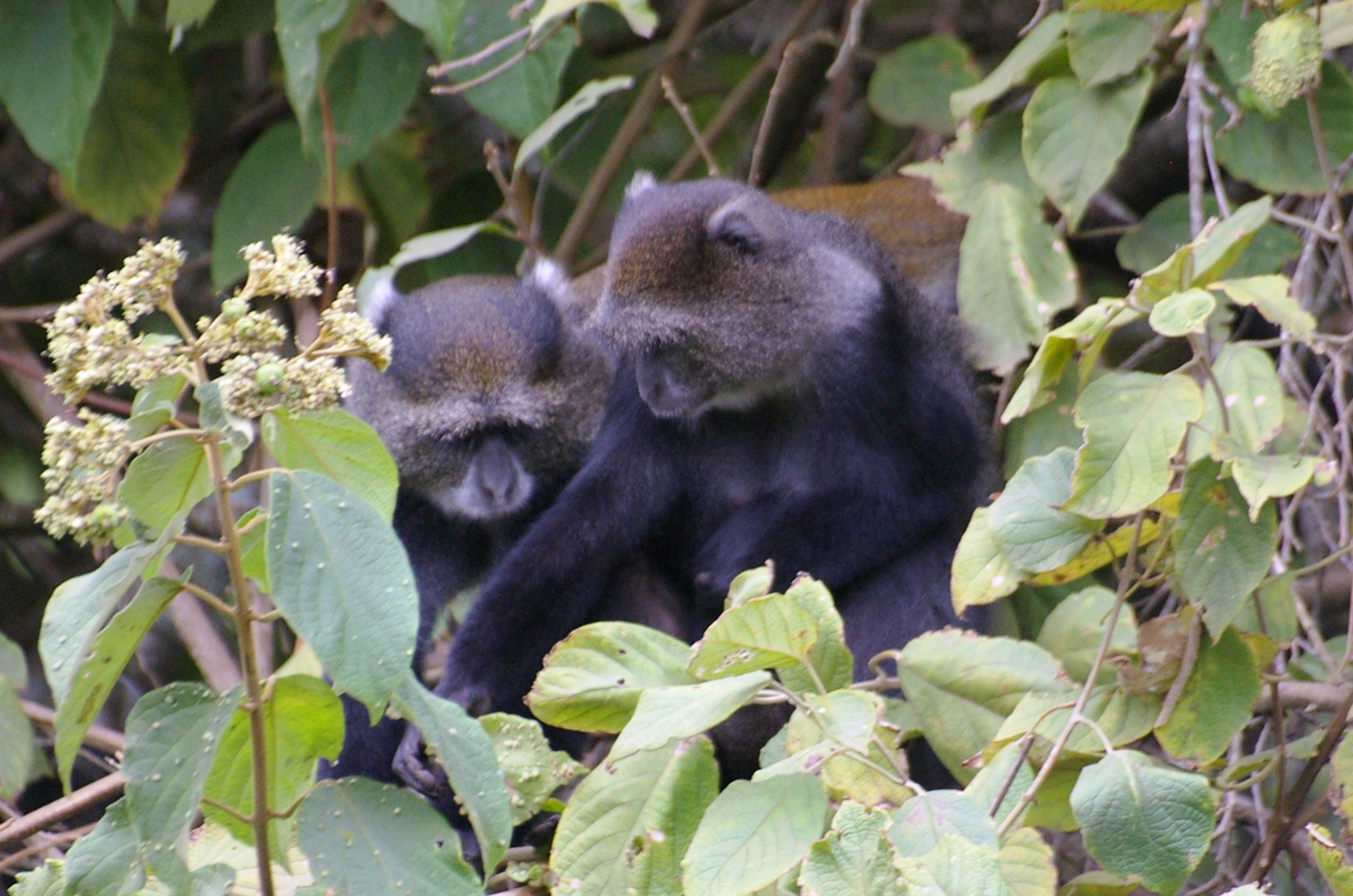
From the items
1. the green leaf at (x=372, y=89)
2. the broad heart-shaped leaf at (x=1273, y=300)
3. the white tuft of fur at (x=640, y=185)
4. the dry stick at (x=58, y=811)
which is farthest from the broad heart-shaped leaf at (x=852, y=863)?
the green leaf at (x=372, y=89)

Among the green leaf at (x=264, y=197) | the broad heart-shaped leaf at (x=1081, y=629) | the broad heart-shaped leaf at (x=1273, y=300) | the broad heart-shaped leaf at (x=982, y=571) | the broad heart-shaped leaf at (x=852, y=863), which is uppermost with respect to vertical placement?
the green leaf at (x=264, y=197)

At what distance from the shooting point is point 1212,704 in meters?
2.11

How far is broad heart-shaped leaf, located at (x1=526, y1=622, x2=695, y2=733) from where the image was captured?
2035 mm

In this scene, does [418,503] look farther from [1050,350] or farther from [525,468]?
[1050,350]

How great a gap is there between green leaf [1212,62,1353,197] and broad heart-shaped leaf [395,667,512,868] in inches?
80.1

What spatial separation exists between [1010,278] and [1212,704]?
40.7 inches

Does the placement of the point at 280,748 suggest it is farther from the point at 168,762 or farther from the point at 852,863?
the point at 852,863

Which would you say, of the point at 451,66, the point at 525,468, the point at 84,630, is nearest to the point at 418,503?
the point at 525,468

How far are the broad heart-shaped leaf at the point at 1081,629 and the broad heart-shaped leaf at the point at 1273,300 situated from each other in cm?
56

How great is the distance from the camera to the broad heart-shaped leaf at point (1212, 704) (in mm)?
2105

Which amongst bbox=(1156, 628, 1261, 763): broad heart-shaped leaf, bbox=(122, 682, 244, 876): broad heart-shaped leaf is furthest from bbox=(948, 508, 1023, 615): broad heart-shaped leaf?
bbox=(122, 682, 244, 876): broad heart-shaped leaf

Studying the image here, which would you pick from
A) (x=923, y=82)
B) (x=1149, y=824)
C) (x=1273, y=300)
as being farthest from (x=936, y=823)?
(x=923, y=82)

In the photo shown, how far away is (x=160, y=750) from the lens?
1.62 metres

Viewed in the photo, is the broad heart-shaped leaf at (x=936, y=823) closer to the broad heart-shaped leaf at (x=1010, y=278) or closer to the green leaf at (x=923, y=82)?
the broad heart-shaped leaf at (x=1010, y=278)
